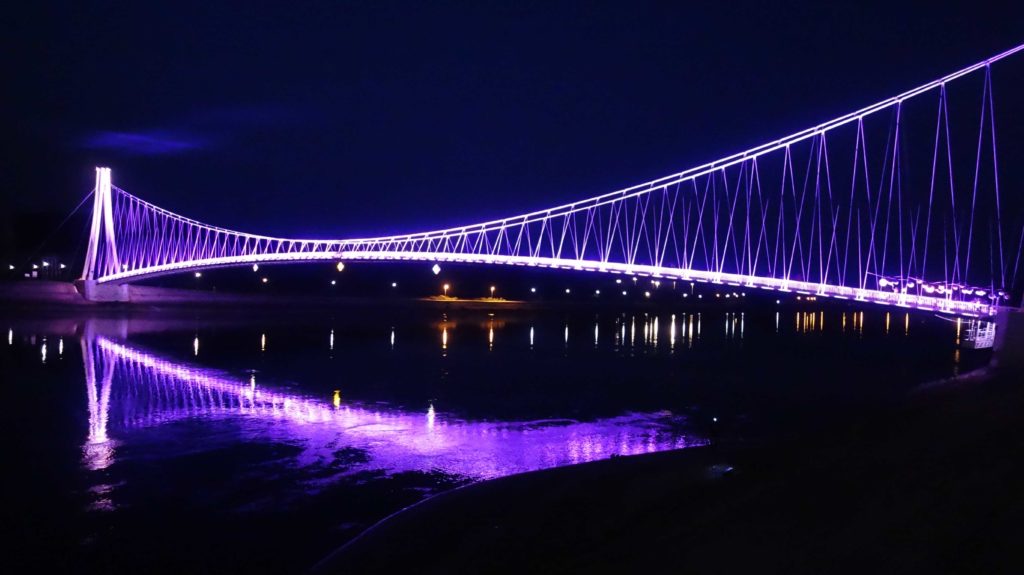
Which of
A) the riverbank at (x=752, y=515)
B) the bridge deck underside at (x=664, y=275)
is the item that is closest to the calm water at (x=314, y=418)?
the riverbank at (x=752, y=515)

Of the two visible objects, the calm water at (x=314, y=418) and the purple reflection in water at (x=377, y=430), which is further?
the purple reflection in water at (x=377, y=430)

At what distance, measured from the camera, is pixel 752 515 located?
538 centimetres

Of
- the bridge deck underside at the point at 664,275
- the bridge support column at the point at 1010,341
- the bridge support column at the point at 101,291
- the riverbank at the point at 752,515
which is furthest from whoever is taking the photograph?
the bridge support column at the point at 101,291

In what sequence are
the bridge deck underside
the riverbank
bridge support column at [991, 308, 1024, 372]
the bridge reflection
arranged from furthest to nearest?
1. the bridge deck underside
2. bridge support column at [991, 308, 1024, 372]
3. the bridge reflection
4. the riverbank

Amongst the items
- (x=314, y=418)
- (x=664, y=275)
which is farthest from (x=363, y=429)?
(x=664, y=275)

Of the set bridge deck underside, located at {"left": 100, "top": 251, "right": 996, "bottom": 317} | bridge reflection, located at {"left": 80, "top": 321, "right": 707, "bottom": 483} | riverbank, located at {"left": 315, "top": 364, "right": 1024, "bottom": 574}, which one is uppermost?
bridge deck underside, located at {"left": 100, "top": 251, "right": 996, "bottom": 317}

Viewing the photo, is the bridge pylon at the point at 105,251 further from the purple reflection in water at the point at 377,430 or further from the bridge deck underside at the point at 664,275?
Answer: the purple reflection in water at the point at 377,430

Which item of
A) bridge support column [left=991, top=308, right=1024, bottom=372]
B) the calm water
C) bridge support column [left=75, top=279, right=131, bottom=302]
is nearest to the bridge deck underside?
bridge support column [left=75, top=279, right=131, bottom=302]

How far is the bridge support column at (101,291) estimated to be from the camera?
4338cm

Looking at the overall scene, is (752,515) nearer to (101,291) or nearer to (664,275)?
(664,275)

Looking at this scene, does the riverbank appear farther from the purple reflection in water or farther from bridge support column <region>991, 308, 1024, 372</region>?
bridge support column <region>991, 308, 1024, 372</region>

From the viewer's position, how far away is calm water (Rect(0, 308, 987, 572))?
7059 millimetres

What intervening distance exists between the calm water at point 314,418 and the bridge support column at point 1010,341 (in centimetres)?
197

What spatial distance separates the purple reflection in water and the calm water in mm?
56
